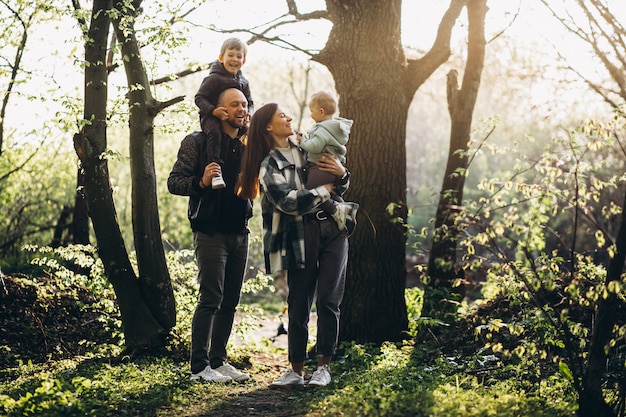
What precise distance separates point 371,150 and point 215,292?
253 centimetres

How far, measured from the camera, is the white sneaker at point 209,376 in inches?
225

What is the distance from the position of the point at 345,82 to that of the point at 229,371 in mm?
3184

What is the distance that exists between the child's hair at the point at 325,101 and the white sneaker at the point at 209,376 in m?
2.18

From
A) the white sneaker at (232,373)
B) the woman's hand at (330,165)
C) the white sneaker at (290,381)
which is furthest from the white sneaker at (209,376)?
the woman's hand at (330,165)

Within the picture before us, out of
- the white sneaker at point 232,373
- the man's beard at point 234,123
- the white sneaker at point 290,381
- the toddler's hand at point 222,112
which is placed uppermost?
the toddler's hand at point 222,112

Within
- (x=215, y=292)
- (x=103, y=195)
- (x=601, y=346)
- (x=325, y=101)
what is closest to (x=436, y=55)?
(x=325, y=101)

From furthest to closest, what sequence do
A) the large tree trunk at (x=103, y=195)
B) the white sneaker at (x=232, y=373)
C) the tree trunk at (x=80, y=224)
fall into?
the tree trunk at (x=80, y=224)
the large tree trunk at (x=103, y=195)
the white sneaker at (x=232, y=373)

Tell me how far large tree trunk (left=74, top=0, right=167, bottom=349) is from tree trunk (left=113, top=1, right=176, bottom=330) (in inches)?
5.6

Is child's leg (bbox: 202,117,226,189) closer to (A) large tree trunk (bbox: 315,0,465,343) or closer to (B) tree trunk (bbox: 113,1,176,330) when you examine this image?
(B) tree trunk (bbox: 113,1,176,330)

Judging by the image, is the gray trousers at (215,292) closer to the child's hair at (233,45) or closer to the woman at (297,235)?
the woman at (297,235)

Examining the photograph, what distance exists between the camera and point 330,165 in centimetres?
538

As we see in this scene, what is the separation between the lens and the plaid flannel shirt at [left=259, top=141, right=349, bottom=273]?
203 inches

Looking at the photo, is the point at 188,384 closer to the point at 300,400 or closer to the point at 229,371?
the point at 229,371

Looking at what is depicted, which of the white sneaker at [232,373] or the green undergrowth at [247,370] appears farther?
the white sneaker at [232,373]
